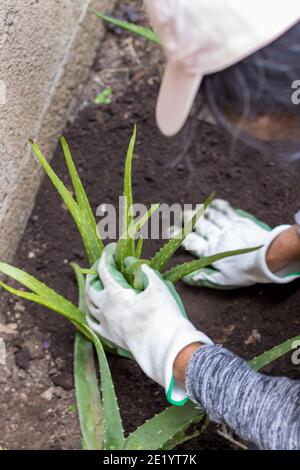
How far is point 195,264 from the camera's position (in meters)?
1.34

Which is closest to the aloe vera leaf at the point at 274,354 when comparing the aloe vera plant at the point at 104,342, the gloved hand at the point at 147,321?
the aloe vera plant at the point at 104,342

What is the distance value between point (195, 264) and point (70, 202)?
0.93 feet

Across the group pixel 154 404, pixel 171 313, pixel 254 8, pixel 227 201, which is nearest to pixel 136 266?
pixel 171 313

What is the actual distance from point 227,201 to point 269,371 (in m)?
0.45

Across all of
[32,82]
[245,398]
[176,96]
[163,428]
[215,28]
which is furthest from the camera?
[32,82]

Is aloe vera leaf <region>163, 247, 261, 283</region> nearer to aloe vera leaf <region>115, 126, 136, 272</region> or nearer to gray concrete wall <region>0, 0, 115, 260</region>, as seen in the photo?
aloe vera leaf <region>115, 126, 136, 272</region>

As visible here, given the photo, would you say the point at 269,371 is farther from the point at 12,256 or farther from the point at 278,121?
the point at 278,121

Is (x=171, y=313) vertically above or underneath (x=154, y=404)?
above

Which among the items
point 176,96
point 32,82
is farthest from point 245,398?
point 32,82

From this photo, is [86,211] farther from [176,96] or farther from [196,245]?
[176,96]

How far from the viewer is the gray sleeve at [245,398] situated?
1.10m

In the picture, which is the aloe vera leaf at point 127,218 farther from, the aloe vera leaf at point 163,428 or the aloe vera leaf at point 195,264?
the aloe vera leaf at point 163,428

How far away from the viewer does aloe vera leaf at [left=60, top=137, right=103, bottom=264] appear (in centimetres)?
134

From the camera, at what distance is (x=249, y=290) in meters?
1.62
